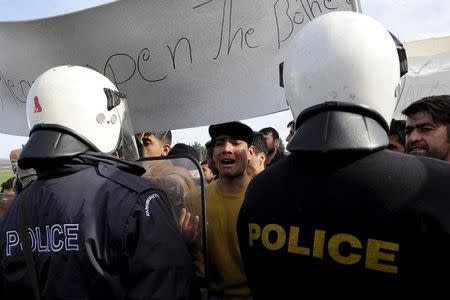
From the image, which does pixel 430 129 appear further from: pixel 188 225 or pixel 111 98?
pixel 111 98

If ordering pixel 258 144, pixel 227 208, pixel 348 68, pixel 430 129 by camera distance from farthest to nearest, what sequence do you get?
pixel 258 144
pixel 430 129
pixel 227 208
pixel 348 68

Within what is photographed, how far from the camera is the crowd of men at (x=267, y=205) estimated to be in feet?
3.51

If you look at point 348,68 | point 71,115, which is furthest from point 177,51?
point 348,68

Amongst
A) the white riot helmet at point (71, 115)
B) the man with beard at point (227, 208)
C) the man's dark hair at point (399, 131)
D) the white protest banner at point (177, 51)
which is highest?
the white protest banner at point (177, 51)

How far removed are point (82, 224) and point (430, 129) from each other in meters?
2.22

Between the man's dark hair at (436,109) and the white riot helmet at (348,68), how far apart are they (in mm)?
1677

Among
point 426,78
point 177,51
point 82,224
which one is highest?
point 426,78

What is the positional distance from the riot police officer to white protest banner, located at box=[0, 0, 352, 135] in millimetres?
848

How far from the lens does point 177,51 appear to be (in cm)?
246

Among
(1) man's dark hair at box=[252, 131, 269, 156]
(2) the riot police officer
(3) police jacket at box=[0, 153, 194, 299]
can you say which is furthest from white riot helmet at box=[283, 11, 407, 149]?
(1) man's dark hair at box=[252, 131, 269, 156]

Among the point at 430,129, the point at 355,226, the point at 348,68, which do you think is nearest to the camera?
the point at 355,226

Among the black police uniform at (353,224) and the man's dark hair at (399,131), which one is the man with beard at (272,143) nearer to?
the man's dark hair at (399,131)

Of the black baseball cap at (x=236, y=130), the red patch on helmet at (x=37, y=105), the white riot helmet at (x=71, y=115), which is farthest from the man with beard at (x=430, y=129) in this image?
the red patch on helmet at (x=37, y=105)

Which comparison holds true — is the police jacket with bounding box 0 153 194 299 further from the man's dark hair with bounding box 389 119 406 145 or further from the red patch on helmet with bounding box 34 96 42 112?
the man's dark hair with bounding box 389 119 406 145
